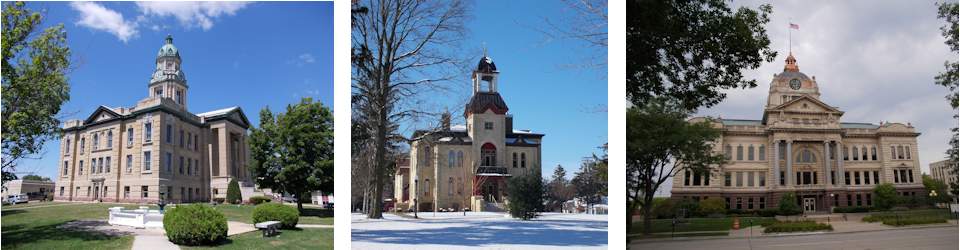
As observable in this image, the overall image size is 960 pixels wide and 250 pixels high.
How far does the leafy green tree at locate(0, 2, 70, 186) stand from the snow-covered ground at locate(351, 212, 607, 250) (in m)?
2.89

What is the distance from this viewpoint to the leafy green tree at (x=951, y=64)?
5.10 metres

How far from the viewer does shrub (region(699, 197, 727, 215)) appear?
4.98m

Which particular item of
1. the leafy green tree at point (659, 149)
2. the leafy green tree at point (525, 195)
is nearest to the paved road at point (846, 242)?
the leafy green tree at point (659, 149)

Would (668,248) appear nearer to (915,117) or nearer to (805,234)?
(805,234)

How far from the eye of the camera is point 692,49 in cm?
471

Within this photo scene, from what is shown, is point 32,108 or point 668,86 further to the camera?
point 32,108

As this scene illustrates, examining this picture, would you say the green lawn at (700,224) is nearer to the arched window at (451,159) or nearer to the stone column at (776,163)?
the stone column at (776,163)

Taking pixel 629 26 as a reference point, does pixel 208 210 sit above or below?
below

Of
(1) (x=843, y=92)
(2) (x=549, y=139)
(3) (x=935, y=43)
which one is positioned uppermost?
(3) (x=935, y=43)

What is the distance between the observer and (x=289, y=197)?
701 cm

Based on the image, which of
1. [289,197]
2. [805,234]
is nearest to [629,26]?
[805,234]

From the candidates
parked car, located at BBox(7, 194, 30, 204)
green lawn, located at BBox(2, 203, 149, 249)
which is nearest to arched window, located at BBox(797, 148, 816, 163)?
green lawn, located at BBox(2, 203, 149, 249)

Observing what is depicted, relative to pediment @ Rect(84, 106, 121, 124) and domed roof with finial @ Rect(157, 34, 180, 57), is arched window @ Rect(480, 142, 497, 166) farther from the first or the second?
pediment @ Rect(84, 106, 121, 124)

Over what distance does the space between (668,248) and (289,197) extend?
4.20m
